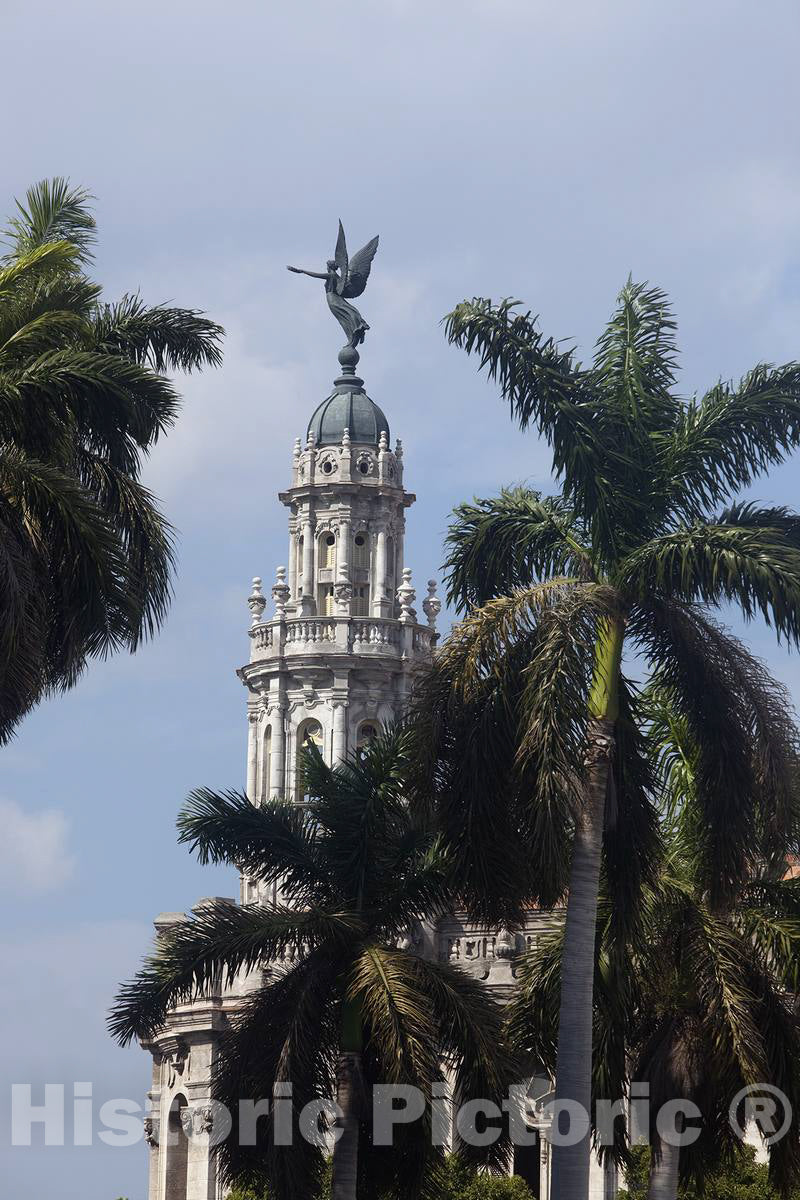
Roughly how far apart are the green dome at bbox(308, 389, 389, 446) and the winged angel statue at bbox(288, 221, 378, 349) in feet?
6.65

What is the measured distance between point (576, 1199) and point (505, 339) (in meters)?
11.6

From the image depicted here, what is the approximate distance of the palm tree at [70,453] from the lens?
94.7ft

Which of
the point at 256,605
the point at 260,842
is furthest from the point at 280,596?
the point at 260,842

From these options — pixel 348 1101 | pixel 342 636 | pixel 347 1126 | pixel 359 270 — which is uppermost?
pixel 359 270

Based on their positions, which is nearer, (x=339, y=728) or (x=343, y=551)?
(x=339, y=728)

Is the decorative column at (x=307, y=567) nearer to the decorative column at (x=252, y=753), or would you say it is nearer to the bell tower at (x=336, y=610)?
the bell tower at (x=336, y=610)

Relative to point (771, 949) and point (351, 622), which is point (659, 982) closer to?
point (771, 949)

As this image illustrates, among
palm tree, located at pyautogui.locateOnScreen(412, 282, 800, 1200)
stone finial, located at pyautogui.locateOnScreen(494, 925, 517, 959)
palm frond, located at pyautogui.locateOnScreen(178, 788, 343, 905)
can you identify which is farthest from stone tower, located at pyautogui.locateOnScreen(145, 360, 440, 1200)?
palm tree, located at pyautogui.locateOnScreen(412, 282, 800, 1200)

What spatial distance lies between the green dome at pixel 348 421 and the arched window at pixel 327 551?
3.33 m

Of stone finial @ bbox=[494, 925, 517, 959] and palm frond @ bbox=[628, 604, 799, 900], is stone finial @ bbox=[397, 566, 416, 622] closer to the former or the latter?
stone finial @ bbox=[494, 925, 517, 959]

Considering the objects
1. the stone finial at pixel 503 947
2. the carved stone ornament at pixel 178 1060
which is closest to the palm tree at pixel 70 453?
the stone finial at pixel 503 947

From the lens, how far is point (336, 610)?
7975 centimetres

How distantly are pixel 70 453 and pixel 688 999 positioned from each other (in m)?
13.1

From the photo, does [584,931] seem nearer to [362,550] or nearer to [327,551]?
[362,550]
